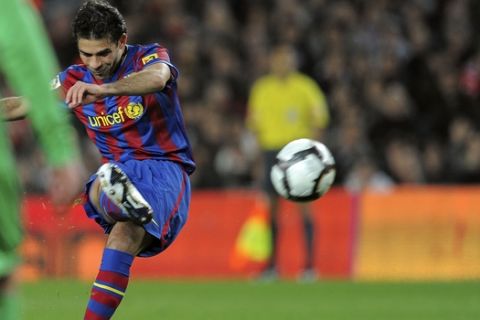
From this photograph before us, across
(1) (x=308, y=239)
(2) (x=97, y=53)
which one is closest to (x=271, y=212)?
(1) (x=308, y=239)

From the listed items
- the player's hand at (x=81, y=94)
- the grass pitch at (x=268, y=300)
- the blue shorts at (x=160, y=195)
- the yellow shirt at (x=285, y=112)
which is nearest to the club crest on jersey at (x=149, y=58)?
the blue shorts at (x=160, y=195)

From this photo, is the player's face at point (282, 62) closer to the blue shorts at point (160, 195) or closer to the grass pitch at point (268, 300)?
the grass pitch at point (268, 300)

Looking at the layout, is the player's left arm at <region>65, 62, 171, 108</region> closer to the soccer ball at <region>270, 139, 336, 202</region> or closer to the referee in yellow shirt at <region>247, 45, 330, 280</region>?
the soccer ball at <region>270, 139, 336, 202</region>

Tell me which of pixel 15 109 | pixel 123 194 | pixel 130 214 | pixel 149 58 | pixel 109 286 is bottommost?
pixel 109 286

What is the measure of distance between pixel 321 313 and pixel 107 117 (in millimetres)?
3510

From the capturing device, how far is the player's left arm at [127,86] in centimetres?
520

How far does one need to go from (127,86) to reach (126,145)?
0.66 m

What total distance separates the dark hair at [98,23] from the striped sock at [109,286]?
1023 millimetres

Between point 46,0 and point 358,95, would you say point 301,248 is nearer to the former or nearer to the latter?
point 358,95

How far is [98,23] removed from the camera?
229 inches

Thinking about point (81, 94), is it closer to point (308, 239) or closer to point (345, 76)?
point (308, 239)

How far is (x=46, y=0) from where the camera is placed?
18.2 meters

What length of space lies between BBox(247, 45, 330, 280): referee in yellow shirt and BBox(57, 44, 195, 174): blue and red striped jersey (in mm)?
6228

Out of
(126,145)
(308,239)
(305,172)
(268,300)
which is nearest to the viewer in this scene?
(126,145)
